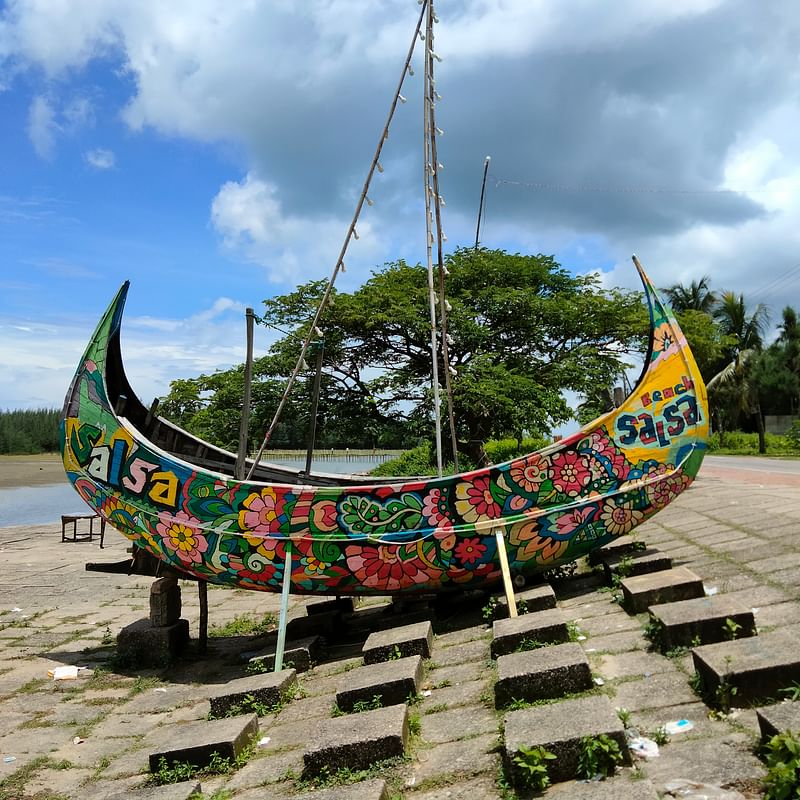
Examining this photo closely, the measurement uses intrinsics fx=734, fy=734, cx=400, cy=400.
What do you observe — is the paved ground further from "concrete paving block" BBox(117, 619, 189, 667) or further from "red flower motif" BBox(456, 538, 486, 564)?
"red flower motif" BBox(456, 538, 486, 564)

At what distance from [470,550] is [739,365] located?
27226 mm

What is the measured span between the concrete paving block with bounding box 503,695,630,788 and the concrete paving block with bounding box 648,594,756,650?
0.93m

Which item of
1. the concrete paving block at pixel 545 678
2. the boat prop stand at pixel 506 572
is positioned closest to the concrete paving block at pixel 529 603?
the boat prop stand at pixel 506 572

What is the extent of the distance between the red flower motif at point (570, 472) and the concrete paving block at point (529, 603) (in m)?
0.83

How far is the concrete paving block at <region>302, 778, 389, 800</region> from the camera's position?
2.92 m

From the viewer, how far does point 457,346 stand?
12.9 meters

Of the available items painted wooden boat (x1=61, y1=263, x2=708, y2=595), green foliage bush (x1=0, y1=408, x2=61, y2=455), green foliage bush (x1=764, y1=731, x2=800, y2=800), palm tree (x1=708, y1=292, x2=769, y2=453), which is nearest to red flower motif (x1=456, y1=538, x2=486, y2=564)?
painted wooden boat (x1=61, y1=263, x2=708, y2=595)

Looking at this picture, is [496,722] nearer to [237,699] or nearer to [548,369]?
[237,699]

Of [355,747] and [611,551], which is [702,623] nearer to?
[355,747]

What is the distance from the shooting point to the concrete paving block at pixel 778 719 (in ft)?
8.77

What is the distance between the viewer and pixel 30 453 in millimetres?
52375

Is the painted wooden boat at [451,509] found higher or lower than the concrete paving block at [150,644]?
higher

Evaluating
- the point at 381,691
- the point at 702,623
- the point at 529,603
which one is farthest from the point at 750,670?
the point at 529,603

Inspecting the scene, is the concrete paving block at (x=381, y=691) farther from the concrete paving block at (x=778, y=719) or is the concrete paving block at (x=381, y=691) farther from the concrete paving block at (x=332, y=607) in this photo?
the concrete paving block at (x=332, y=607)
